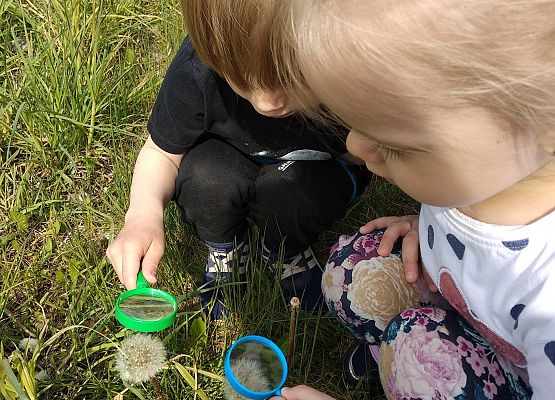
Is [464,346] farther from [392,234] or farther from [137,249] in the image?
[137,249]

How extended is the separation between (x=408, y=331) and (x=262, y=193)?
0.49m

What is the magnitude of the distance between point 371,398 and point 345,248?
33cm

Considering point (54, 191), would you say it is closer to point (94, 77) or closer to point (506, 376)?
point (94, 77)

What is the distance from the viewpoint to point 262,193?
159 centimetres

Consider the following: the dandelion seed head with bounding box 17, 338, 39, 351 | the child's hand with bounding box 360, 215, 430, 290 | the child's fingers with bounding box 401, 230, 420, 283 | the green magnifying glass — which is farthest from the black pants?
the dandelion seed head with bounding box 17, 338, 39, 351

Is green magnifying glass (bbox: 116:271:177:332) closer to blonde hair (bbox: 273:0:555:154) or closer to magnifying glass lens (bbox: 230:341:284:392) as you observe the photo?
magnifying glass lens (bbox: 230:341:284:392)

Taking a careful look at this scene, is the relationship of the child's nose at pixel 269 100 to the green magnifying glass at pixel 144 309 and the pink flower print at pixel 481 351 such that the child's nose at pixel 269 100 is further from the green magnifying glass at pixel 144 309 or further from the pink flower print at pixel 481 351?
the pink flower print at pixel 481 351

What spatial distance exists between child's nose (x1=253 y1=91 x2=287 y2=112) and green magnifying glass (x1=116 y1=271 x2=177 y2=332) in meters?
0.38

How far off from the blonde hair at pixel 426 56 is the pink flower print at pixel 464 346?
0.50 meters

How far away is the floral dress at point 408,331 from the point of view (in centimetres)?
122

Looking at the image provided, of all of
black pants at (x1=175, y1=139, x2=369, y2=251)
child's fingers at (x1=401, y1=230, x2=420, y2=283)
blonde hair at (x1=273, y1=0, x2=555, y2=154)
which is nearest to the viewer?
blonde hair at (x1=273, y1=0, x2=555, y2=154)

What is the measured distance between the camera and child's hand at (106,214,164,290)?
1.27 m

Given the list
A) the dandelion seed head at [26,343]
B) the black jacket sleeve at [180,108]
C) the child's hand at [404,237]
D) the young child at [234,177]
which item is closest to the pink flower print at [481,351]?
the child's hand at [404,237]

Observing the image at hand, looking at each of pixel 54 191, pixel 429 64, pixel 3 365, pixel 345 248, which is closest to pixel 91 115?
pixel 54 191
